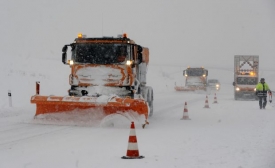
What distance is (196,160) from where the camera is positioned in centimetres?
777

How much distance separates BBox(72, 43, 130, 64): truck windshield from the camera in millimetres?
14281

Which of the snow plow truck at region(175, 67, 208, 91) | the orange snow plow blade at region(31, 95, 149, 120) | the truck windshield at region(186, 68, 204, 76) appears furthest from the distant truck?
the orange snow plow blade at region(31, 95, 149, 120)

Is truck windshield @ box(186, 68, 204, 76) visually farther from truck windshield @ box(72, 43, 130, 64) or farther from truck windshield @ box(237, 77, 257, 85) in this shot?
truck windshield @ box(72, 43, 130, 64)

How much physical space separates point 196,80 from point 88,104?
30.5 meters

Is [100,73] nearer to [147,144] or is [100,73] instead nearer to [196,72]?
[147,144]

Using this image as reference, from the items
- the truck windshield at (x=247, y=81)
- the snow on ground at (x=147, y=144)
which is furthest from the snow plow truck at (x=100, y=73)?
the truck windshield at (x=247, y=81)

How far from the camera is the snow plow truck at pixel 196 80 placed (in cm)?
4241

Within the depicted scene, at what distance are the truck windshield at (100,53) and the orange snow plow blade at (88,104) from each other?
170 centimetres

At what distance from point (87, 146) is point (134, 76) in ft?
17.8

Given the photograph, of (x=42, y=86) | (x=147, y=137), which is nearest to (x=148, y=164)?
(x=147, y=137)

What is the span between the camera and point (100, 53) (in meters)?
14.4

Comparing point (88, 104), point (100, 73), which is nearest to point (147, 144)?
point (88, 104)

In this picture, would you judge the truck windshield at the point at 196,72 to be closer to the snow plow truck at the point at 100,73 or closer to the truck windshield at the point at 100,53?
the snow plow truck at the point at 100,73

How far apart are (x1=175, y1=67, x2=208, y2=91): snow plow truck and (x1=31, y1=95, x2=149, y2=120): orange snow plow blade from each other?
97.0 ft
